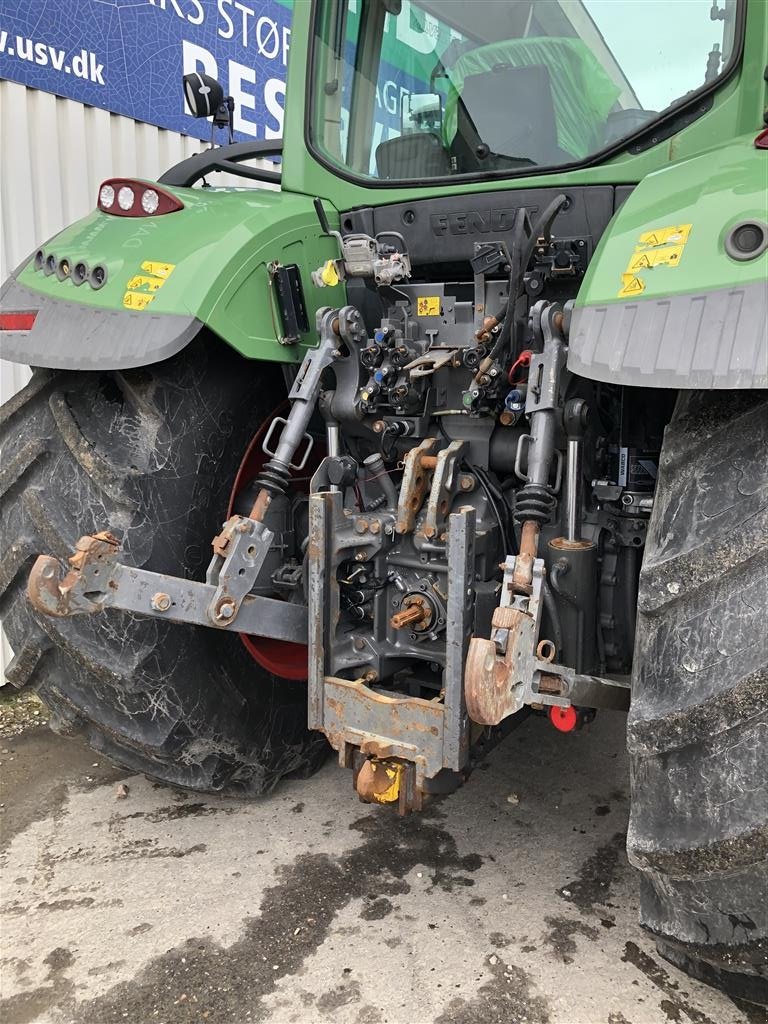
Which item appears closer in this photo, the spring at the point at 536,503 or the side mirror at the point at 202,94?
the spring at the point at 536,503

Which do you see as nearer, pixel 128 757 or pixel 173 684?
pixel 173 684

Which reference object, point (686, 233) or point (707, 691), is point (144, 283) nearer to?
point (686, 233)

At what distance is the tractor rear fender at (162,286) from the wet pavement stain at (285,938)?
1.37 meters

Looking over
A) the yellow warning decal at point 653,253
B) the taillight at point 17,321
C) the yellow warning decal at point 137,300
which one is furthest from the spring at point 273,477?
the yellow warning decal at point 653,253

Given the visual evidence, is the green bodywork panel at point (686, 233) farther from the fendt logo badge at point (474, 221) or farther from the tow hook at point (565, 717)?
the tow hook at point (565, 717)

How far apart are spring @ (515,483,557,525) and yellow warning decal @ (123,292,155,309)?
971 millimetres

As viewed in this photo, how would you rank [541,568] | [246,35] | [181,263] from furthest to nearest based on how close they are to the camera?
[246,35]
[181,263]
[541,568]

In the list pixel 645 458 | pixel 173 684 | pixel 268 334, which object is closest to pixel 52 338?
pixel 268 334

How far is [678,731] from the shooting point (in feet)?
4.80

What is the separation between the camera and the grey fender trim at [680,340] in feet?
4.59

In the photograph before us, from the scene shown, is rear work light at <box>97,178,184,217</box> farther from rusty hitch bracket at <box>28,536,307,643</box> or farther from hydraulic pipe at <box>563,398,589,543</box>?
hydraulic pipe at <box>563,398,589,543</box>

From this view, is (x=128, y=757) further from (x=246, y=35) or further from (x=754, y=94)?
(x=246, y=35)

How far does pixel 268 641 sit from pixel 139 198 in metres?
Answer: 1.29

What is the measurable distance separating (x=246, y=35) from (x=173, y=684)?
357 cm
